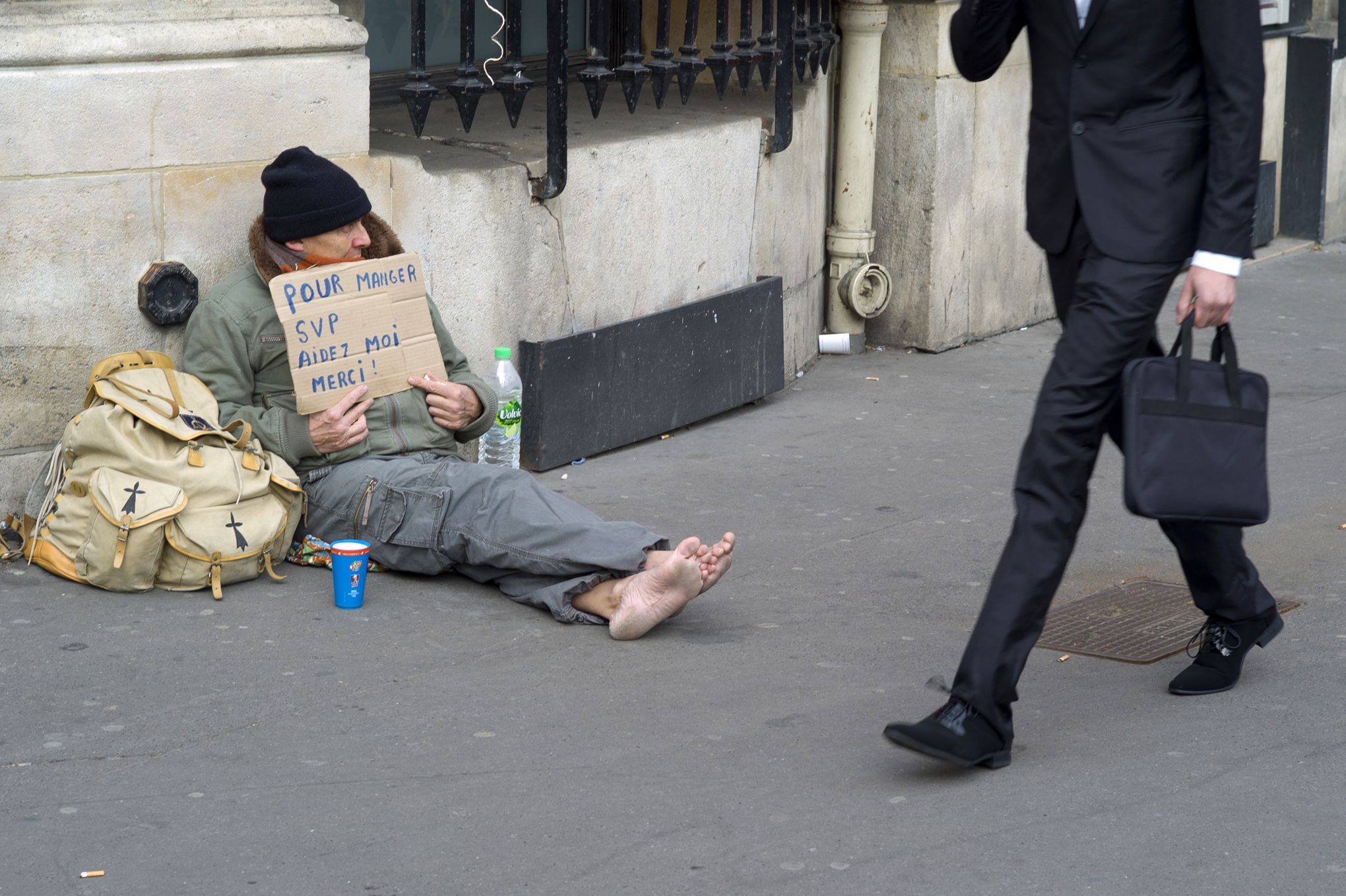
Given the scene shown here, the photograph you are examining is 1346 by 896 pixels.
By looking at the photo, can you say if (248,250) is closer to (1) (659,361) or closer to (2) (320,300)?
(2) (320,300)

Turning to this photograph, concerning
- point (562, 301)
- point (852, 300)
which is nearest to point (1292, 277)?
point (852, 300)

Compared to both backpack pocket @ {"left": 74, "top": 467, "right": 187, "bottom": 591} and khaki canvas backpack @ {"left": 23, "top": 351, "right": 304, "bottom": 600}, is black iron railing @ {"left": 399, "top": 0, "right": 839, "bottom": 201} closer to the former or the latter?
khaki canvas backpack @ {"left": 23, "top": 351, "right": 304, "bottom": 600}

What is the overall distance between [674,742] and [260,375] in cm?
178

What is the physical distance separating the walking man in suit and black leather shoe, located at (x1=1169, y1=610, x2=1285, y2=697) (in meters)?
0.65

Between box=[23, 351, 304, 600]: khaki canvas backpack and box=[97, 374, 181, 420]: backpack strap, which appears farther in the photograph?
box=[97, 374, 181, 420]: backpack strap

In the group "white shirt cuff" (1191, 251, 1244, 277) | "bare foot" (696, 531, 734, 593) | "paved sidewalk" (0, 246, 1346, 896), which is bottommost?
"paved sidewalk" (0, 246, 1346, 896)

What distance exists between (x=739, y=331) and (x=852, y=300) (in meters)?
1.30

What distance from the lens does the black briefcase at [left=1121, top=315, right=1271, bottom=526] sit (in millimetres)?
3363

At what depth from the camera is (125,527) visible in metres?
4.23

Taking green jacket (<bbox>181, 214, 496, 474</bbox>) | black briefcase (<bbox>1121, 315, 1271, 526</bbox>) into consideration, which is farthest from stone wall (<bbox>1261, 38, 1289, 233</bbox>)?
black briefcase (<bbox>1121, 315, 1271, 526</bbox>)

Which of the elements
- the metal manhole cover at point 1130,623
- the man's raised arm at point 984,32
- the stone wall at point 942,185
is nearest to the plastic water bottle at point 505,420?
the metal manhole cover at point 1130,623

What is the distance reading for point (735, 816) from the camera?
3.24m

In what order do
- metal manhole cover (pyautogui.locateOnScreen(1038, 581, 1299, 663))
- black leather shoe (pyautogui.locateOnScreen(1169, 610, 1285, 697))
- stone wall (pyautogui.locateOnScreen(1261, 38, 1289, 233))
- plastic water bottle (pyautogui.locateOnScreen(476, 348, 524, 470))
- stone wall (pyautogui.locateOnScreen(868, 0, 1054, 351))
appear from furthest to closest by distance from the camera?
stone wall (pyautogui.locateOnScreen(1261, 38, 1289, 233)) < stone wall (pyautogui.locateOnScreen(868, 0, 1054, 351)) < plastic water bottle (pyautogui.locateOnScreen(476, 348, 524, 470)) < metal manhole cover (pyautogui.locateOnScreen(1038, 581, 1299, 663)) < black leather shoe (pyautogui.locateOnScreen(1169, 610, 1285, 697))

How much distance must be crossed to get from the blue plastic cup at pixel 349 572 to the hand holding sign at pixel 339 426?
1.08ft
